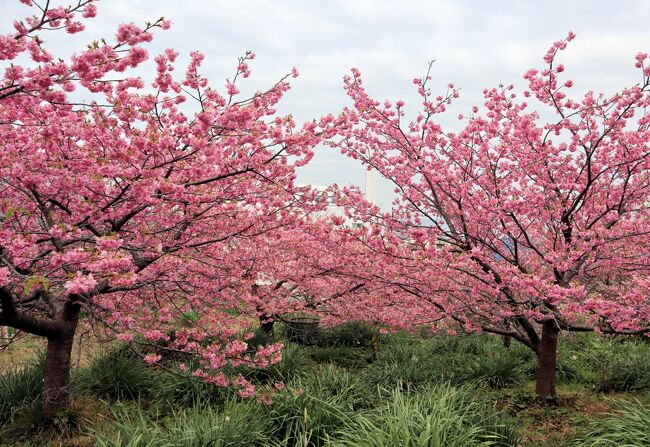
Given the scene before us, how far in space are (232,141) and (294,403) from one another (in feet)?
9.52

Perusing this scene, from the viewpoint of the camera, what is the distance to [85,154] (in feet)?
13.4

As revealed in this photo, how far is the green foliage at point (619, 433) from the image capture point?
398 cm

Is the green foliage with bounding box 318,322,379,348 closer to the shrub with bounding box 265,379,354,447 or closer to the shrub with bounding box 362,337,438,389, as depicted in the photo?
the shrub with bounding box 362,337,438,389

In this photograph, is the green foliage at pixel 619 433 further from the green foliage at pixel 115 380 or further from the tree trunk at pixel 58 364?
the tree trunk at pixel 58 364

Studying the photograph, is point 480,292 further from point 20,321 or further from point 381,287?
point 20,321

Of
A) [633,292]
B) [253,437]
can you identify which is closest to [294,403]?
[253,437]

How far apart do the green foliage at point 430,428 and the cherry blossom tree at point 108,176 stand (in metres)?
1.60

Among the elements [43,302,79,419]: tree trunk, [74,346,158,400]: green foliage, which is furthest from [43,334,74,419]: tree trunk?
[74,346,158,400]: green foliage

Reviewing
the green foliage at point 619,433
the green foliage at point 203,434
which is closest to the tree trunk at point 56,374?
the green foliage at point 203,434

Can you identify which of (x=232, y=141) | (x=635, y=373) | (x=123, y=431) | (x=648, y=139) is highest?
(x=648, y=139)

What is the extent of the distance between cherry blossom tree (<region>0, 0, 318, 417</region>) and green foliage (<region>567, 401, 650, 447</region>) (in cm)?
353

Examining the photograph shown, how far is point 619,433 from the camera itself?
4.12m

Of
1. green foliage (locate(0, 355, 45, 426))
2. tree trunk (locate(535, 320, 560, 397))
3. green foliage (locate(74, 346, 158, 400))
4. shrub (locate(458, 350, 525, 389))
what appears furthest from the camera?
shrub (locate(458, 350, 525, 389))

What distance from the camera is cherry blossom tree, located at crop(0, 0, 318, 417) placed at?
3170mm
